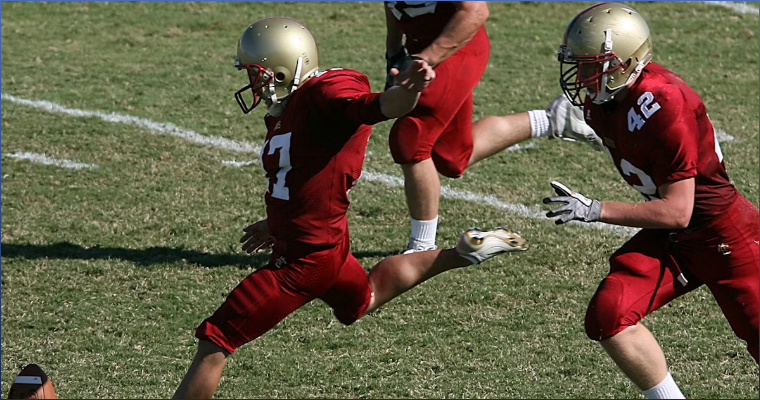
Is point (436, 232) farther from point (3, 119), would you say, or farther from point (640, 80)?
point (3, 119)

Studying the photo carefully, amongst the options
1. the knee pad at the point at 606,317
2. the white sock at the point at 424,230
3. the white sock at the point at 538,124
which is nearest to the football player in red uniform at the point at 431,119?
the white sock at the point at 424,230

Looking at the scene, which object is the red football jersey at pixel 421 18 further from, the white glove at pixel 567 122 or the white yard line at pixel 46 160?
the white yard line at pixel 46 160

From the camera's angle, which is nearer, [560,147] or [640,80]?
[640,80]

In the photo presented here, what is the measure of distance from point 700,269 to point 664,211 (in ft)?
1.13

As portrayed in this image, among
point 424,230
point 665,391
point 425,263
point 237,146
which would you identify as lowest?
point 237,146

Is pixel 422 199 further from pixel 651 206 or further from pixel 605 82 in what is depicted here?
pixel 651 206

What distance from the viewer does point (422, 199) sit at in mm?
4805

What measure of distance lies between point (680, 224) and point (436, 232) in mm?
2064

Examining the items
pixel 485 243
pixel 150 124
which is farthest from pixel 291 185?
pixel 150 124

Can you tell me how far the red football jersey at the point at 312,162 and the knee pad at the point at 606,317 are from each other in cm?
85

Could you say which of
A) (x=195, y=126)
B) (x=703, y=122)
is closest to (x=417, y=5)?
(x=703, y=122)

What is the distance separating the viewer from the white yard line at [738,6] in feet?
28.5

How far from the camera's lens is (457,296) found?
4.61 m

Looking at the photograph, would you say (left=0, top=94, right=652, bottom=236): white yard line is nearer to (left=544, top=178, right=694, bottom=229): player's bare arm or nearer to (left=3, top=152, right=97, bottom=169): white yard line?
(left=3, top=152, right=97, bottom=169): white yard line
